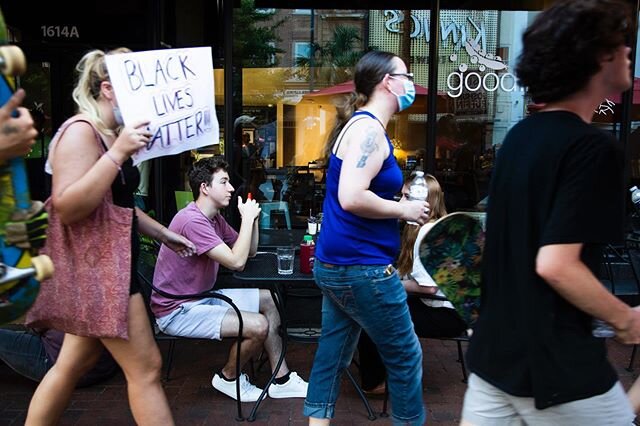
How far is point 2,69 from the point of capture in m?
1.45

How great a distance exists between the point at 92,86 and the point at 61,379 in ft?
3.72

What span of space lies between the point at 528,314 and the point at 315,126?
5.28 m

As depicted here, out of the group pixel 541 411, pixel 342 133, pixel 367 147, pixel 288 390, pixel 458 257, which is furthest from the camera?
pixel 288 390

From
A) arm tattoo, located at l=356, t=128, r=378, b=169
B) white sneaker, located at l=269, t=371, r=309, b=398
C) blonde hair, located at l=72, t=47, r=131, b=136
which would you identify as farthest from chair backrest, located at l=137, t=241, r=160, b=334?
arm tattoo, located at l=356, t=128, r=378, b=169

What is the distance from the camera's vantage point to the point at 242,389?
340 cm

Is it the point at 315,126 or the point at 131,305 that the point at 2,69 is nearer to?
the point at 131,305

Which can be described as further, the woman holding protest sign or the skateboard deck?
the woman holding protest sign

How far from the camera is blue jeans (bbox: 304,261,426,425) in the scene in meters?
2.35

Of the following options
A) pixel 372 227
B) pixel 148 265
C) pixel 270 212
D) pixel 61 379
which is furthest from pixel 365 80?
pixel 270 212

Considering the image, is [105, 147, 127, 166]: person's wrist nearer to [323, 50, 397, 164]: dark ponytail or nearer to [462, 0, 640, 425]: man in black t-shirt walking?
[323, 50, 397, 164]: dark ponytail

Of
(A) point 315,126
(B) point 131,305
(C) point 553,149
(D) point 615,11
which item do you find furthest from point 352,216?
(A) point 315,126

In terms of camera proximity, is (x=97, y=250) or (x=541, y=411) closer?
(x=541, y=411)

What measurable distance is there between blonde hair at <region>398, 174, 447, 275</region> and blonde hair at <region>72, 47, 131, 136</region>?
1.71 metres

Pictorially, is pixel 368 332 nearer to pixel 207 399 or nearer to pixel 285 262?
pixel 285 262
